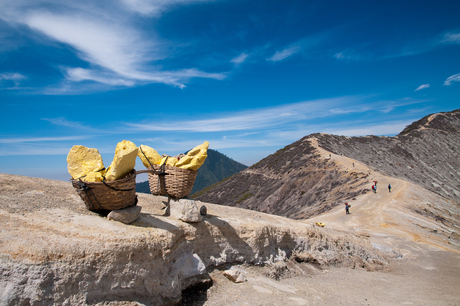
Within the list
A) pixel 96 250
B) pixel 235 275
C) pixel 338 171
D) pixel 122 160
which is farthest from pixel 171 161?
pixel 338 171

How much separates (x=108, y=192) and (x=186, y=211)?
2.03 m

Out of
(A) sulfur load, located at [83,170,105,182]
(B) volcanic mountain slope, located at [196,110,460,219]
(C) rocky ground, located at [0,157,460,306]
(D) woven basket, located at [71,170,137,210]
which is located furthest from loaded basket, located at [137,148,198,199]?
(B) volcanic mountain slope, located at [196,110,460,219]

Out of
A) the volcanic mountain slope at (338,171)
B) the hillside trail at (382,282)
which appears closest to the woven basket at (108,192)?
the hillside trail at (382,282)

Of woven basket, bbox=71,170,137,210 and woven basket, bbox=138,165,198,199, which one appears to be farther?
woven basket, bbox=138,165,198,199

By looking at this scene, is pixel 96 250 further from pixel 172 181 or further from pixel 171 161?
pixel 171 161

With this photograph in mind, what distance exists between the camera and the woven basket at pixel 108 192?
4.93 m

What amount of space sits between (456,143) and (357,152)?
38633mm

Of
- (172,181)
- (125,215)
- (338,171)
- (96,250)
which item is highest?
(338,171)

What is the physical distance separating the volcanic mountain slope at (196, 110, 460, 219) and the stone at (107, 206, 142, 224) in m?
25.2

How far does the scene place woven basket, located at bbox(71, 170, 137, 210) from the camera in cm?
493

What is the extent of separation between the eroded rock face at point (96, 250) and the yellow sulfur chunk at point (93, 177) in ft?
2.43

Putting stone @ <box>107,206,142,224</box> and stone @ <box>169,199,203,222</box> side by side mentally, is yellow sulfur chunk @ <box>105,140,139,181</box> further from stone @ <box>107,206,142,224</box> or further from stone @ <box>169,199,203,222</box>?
stone @ <box>169,199,203,222</box>

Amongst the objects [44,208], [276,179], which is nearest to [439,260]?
[44,208]

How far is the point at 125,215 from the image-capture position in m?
5.25
